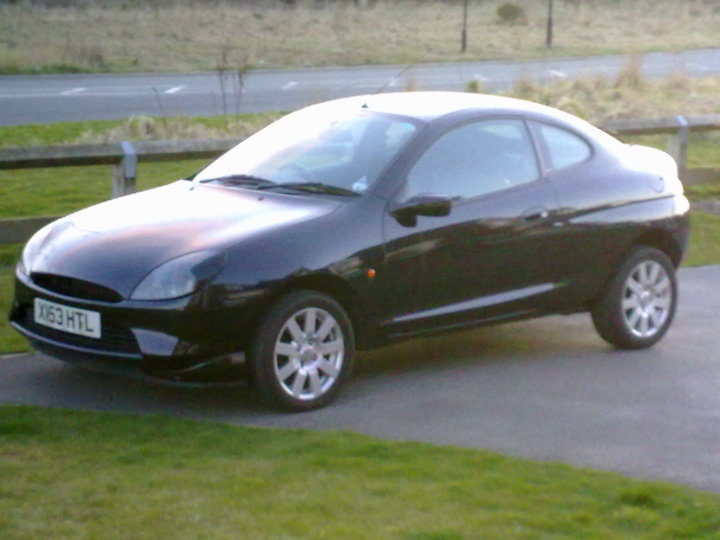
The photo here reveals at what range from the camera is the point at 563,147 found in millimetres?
8547

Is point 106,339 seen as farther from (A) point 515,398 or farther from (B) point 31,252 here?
(A) point 515,398

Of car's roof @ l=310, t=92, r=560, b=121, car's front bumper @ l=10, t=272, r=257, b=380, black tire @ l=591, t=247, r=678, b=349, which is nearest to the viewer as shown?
car's front bumper @ l=10, t=272, r=257, b=380

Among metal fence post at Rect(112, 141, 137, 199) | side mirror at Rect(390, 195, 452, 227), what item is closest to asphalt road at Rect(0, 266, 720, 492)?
side mirror at Rect(390, 195, 452, 227)

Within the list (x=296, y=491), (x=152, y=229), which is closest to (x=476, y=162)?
(x=152, y=229)

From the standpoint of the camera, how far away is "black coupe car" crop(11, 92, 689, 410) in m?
6.89

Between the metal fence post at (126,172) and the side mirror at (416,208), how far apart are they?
12.2ft

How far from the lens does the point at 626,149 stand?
9062 mm

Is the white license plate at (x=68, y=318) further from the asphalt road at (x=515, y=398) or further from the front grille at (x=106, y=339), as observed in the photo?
the asphalt road at (x=515, y=398)

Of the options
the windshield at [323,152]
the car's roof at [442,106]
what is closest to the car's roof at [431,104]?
the car's roof at [442,106]

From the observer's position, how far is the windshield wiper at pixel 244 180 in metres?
7.95

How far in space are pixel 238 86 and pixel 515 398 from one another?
19.3m

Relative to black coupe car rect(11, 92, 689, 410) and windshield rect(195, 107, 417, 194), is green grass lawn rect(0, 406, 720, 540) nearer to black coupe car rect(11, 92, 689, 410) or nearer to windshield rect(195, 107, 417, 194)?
black coupe car rect(11, 92, 689, 410)

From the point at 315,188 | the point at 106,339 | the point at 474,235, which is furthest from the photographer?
the point at 474,235

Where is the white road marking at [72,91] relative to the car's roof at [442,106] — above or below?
below
